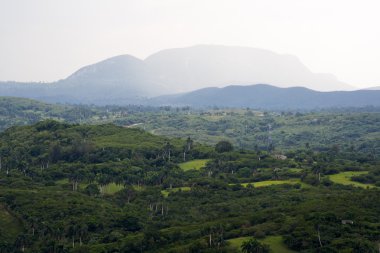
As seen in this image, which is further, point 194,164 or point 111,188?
point 194,164

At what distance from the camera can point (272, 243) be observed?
92750 millimetres

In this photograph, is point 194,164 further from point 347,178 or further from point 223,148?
point 347,178

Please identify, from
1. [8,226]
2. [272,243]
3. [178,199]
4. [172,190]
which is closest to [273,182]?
[172,190]

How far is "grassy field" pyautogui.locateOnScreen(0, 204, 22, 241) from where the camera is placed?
110375 mm

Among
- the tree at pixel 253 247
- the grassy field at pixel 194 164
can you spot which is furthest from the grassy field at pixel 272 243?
the grassy field at pixel 194 164

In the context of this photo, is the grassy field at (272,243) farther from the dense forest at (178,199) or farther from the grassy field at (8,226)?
the grassy field at (8,226)

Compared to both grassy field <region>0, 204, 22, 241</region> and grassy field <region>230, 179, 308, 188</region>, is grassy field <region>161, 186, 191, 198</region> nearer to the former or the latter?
grassy field <region>230, 179, 308, 188</region>

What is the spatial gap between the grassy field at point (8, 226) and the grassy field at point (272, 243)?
44.9 meters

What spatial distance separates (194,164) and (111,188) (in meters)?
36.8

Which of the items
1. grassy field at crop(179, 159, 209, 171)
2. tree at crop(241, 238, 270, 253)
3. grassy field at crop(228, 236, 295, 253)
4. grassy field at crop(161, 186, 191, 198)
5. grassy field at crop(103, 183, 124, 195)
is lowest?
grassy field at crop(103, 183, 124, 195)

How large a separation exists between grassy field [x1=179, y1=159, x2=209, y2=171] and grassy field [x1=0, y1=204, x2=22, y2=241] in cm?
6387

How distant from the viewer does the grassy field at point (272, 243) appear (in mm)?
90938

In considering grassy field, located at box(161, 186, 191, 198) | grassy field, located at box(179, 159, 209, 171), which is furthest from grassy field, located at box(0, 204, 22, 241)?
grassy field, located at box(179, 159, 209, 171)

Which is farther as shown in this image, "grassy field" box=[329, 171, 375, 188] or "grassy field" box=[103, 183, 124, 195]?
"grassy field" box=[103, 183, 124, 195]
